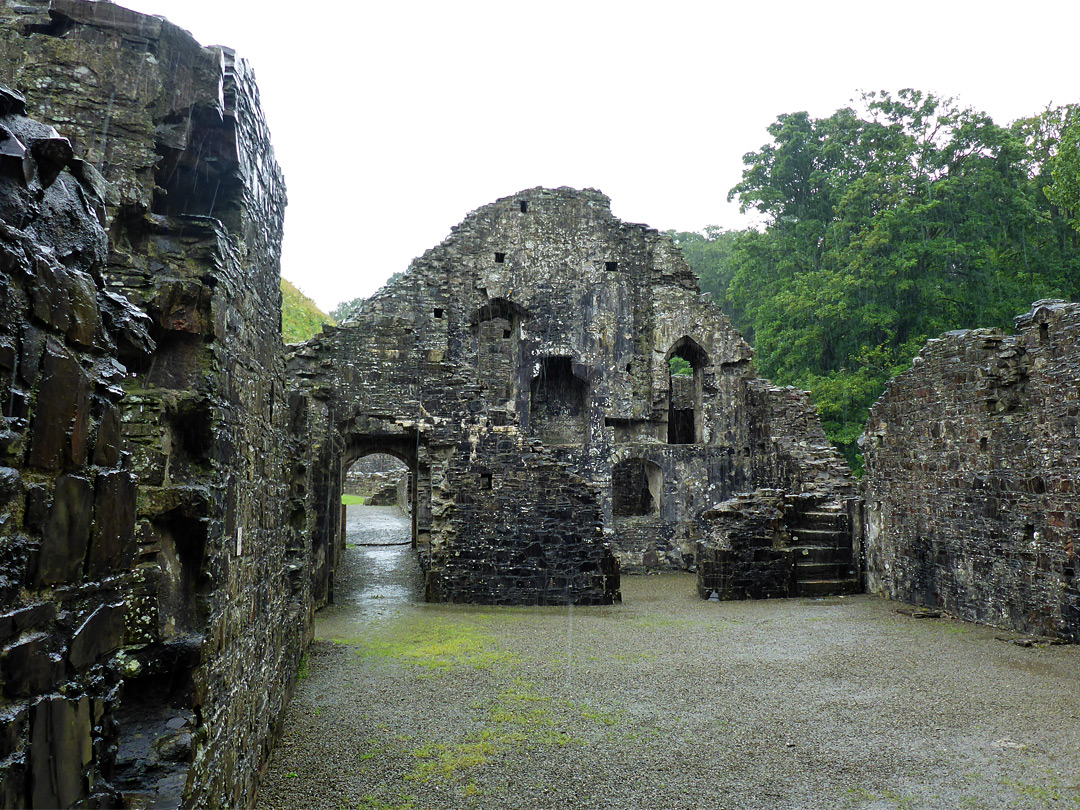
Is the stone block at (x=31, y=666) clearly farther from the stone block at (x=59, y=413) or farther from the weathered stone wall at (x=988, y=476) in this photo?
the weathered stone wall at (x=988, y=476)

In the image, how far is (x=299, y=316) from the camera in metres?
26.9

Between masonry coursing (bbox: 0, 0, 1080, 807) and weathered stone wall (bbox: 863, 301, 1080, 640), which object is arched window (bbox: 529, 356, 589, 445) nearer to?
masonry coursing (bbox: 0, 0, 1080, 807)

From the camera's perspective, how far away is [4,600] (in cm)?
148

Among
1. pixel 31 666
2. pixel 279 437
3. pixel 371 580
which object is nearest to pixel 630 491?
pixel 371 580

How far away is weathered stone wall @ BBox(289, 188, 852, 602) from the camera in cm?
1247

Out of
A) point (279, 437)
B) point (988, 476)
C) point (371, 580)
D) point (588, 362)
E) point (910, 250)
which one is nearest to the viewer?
point (279, 437)

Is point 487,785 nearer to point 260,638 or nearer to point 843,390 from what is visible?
point 260,638

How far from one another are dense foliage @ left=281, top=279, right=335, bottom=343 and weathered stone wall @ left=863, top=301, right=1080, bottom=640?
17.8 m

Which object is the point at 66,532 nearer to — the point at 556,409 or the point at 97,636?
the point at 97,636

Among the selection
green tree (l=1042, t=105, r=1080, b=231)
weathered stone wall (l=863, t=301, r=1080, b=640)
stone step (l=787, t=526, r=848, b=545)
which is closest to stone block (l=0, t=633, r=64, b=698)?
weathered stone wall (l=863, t=301, r=1080, b=640)

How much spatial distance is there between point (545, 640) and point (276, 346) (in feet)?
16.6

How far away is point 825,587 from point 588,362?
7160 mm

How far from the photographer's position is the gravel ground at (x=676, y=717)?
14.6ft

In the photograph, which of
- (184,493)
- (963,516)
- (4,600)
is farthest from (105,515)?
(963,516)
